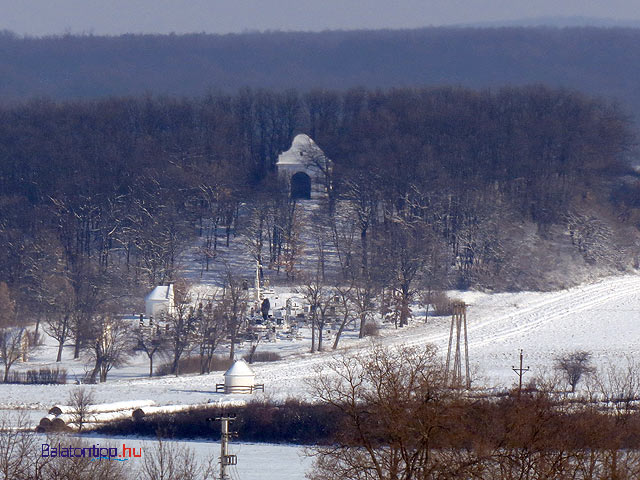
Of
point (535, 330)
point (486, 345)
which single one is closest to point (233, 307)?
point (486, 345)

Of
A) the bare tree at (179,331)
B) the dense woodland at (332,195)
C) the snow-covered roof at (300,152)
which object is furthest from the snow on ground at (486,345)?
the snow-covered roof at (300,152)

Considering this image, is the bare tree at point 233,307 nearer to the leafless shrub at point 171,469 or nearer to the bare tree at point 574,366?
the bare tree at point 574,366

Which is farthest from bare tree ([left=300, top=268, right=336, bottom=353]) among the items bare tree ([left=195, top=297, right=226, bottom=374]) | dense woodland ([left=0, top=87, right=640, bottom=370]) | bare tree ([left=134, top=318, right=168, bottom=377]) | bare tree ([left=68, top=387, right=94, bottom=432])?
bare tree ([left=68, top=387, right=94, bottom=432])

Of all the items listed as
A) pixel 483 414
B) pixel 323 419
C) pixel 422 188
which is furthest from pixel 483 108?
pixel 483 414

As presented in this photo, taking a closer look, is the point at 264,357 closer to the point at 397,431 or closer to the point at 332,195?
the point at 332,195

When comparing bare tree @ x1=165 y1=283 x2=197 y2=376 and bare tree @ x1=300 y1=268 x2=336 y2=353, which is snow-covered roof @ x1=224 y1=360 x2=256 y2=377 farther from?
bare tree @ x1=300 y1=268 x2=336 y2=353

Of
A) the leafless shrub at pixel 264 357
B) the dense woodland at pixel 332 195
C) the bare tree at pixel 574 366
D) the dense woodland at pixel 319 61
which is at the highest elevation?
the dense woodland at pixel 319 61
